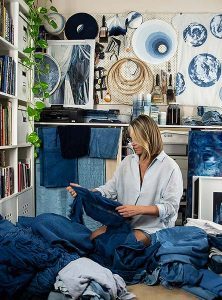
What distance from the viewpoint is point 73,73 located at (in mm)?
4648

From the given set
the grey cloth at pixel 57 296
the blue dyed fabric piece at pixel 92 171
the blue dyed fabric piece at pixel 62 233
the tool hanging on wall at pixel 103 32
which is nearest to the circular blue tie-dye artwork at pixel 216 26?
the tool hanging on wall at pixel 103 32

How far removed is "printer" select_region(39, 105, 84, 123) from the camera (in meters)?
4.25

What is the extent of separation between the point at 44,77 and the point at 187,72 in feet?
5.15

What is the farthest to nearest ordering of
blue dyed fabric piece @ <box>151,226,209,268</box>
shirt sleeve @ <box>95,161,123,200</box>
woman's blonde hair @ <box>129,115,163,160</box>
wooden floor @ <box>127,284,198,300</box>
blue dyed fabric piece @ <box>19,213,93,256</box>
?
shirt sleeve @ <box>95,161,123,200</box> < woman's blonde hair @ <box>129,115,163,160</box> < blue dyed fabric piece @ <box>19,213,93,256</box> < blue dyed fabric piece @ <box>151,226,209,268</box> < wooden floor @ <box>127,284,198,300</box>

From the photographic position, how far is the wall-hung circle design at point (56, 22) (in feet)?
15.0

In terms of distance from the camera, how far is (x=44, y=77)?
180 inches

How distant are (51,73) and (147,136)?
220 cm

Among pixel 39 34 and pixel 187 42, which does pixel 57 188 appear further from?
pixel 187 42

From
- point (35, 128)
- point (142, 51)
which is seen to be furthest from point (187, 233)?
point (142, 51)

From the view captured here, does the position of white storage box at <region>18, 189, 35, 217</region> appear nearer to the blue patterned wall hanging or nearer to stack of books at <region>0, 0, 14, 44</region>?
stack of books at <region>0, 0, 14, 44</region>

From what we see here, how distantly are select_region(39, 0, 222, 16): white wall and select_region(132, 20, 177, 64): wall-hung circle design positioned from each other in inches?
7.5

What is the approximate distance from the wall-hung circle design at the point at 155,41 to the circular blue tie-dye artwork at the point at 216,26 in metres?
0.41

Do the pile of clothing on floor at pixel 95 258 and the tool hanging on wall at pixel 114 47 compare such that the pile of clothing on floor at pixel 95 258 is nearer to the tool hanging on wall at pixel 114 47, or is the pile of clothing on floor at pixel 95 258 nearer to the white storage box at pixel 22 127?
the white storage box at pixel 22 127

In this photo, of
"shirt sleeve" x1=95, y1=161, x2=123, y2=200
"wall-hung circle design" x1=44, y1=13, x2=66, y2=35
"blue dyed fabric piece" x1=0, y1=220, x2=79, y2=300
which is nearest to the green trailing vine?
"wall-hung circle design" x1=44, y1=13, x2=66, y2=35
